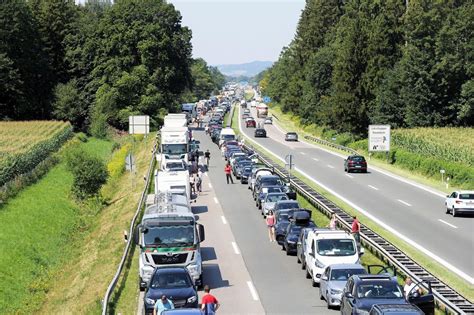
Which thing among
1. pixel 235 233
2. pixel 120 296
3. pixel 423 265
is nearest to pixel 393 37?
pixel 235 233

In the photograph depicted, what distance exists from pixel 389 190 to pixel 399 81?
3635cm

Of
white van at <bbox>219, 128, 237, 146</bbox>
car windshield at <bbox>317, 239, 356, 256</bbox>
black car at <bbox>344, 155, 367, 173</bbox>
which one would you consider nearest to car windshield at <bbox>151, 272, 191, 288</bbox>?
car windshield at <bbox>317, 239, 356, 256</bbox>

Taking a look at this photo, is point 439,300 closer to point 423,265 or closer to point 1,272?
point 423,265

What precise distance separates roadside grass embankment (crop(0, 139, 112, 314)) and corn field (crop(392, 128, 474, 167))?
30572mm

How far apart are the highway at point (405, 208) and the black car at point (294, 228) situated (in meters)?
4.95

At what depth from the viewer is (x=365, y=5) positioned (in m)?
104

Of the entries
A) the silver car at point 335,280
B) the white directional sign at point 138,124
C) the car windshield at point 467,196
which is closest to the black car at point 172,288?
the silver car at point 335,280

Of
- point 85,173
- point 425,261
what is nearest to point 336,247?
point 425,261

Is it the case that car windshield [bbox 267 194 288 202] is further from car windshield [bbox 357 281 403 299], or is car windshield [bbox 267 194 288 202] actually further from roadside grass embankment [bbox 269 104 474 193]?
car windshield [bbox 357 281 403 299]

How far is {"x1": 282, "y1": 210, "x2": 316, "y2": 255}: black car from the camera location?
110ft

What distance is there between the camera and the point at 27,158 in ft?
214

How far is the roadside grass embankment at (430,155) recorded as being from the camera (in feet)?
185

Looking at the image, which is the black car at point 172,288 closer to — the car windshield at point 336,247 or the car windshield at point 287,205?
the car windshield at point 336,247

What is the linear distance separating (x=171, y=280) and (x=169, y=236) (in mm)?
3773
